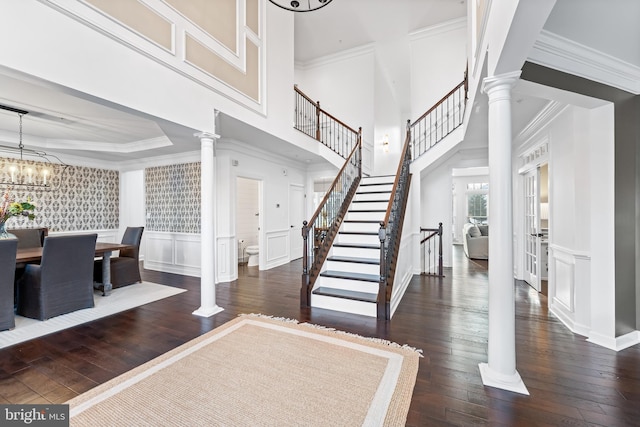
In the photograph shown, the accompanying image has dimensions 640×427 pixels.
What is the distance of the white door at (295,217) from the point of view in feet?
23.3

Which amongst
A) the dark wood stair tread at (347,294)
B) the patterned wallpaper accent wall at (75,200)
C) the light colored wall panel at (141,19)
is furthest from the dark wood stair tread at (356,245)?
the patterned wallpaper accent wall at (75,200)

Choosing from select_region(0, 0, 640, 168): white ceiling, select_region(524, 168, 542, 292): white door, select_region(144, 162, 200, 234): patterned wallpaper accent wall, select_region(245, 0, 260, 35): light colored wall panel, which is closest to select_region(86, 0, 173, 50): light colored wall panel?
select_region(0, 0, 640, 168): white ceiling

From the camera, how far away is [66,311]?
11.2 ft

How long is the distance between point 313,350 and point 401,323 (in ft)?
3.93

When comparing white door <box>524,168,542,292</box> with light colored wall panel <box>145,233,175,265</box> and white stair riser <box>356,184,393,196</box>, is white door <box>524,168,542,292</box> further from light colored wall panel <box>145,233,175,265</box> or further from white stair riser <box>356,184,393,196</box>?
light colored wall panel <box>145,233,175,265</box>

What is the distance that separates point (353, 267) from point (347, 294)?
0.52 meters

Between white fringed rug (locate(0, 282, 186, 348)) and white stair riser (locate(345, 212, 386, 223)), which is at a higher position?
white stair riser (locate(345, 212, 386, 223))

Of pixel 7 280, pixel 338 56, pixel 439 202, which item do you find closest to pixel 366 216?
pixel 439 202

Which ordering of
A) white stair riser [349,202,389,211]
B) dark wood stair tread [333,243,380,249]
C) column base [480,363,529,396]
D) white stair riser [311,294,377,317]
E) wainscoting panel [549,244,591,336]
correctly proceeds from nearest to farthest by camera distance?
column base [480,363,529,396], wainscoting panel [549,244,591,336], white stair riser [311,294,377,317], dark wood stair tread [333,243,380,249], white stair riser [349,202,389,211]

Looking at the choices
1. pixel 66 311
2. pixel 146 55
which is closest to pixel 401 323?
pixel 146 55

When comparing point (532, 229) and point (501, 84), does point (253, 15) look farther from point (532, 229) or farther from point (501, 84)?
point (532, 229)

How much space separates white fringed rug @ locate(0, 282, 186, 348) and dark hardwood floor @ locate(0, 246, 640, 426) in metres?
0.20

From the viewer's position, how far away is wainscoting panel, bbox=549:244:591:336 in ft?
9.16

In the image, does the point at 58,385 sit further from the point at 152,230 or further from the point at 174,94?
the point at 152,230
